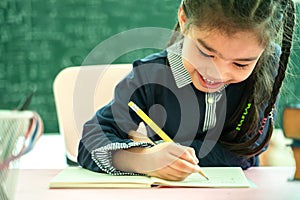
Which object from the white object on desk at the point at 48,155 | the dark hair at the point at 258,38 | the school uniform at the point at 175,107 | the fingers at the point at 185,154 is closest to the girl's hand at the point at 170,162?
the fingers at the point at 185,154

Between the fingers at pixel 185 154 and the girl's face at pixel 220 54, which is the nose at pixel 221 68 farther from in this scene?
the fingers at pixel 185 154

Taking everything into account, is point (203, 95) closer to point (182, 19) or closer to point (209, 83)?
point (209, 83)

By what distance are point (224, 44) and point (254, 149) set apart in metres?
0.32

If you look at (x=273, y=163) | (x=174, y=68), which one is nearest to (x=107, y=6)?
(x=273, y=163)

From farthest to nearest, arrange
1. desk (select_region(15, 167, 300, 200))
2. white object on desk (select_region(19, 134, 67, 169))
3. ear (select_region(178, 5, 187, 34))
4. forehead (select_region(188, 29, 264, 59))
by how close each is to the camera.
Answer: white object on desk (select_region(19, 134, 67, 169))
ear (select_region(178, 5, 187, 34))
forehead (select_region(188, 29, 264, 59))
desk (select_region(15, 167, 300, 200))

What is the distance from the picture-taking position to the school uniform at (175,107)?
110 centimetres

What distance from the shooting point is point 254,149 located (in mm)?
1178

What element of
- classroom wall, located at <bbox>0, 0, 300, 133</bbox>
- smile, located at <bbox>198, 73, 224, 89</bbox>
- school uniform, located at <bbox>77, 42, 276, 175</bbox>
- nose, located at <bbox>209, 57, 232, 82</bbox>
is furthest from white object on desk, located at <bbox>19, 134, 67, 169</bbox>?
nose, located at <bbox>209, 57, 232, 82</bbox>

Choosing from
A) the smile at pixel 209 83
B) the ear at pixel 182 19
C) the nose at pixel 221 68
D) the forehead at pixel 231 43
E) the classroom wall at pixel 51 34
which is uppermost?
the ear at pixel 182 19

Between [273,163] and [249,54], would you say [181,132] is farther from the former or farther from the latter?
[273,163]

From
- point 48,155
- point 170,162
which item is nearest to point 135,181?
point 170,162

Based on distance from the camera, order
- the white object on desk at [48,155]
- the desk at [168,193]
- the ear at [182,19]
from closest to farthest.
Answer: the desk at [168,193] < the ear at [182,19] < the white object on desk at [48,155]

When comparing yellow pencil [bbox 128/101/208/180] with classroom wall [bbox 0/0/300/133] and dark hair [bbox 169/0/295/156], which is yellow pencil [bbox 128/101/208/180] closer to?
dark hair [bbox 169/0/295/156]

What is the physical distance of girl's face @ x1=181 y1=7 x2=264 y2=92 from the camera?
0.97m
